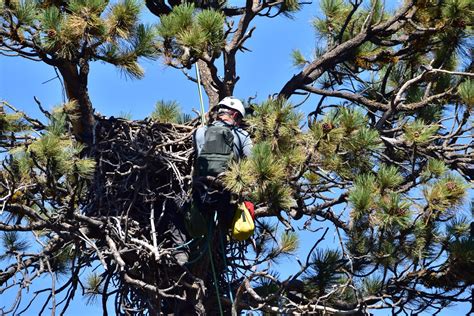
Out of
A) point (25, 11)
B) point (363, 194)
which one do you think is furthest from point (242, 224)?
point (25, 11)

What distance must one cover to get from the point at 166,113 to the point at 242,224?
4.83ft

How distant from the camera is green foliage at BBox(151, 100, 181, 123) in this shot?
27.5 ft

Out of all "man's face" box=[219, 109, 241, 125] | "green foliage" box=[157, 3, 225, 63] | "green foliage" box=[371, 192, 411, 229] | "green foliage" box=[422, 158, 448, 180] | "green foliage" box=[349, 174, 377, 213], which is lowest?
"green foliage" box=[371, 192, 411, 229]

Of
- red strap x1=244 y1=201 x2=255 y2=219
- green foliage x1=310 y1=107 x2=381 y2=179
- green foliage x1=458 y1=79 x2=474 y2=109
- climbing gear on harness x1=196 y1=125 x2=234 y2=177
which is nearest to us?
green foliage x1=310 y1=107 x2=381 y2=179

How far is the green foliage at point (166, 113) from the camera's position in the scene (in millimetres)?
8383

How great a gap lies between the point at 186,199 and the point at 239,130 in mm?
631

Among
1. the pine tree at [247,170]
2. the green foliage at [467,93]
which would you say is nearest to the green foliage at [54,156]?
the pine tree at [247,170]

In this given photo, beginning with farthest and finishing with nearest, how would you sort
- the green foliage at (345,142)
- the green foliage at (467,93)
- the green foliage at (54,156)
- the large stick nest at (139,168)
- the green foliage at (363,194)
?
1. the large stick nest at (139,168)
2. the green foliage at (467,93)
3. the green foliage at (345,142)
4. the green foliage at (363,194)
5. the green foliage at (54,156)

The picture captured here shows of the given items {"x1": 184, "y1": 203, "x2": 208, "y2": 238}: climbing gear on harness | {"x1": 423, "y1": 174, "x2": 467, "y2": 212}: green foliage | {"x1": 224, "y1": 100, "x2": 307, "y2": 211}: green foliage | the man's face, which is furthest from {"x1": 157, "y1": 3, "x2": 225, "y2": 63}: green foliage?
{"x1": 423, "y1": 174, "x2": 467, "y2": 212}: green foliage

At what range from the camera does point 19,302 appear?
7.42m

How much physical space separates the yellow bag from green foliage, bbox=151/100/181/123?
129 cm

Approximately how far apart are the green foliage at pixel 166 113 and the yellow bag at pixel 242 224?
1288 millimetres

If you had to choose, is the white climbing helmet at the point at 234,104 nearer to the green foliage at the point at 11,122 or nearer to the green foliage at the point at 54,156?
the green foliage at the point at 54,156

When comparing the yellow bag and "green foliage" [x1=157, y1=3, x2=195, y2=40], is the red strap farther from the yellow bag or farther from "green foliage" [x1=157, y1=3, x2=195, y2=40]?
"green foliage" [x1=157, y1=3, x2=195, y2=40]
